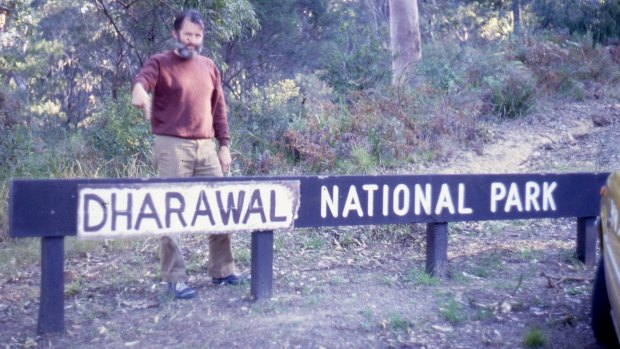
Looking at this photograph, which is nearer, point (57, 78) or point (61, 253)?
point (61, 253)

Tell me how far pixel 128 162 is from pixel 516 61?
328 inches

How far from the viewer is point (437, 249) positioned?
5.97m

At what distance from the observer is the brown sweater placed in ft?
17.4

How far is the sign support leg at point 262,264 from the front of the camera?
5.35m

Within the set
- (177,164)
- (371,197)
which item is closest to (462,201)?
(371,197)

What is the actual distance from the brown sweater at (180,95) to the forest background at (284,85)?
3.30 meters

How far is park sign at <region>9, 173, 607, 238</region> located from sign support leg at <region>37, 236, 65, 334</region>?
10 cm

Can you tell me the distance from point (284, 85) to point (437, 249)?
618 cm

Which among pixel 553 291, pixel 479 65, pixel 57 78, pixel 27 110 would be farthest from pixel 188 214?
pixel 57 78

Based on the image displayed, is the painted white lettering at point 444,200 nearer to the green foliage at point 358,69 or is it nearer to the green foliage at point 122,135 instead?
the green foliage at point 122,135

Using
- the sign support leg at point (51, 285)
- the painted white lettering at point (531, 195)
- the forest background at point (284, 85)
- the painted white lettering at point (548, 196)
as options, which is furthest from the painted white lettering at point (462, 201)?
the forest background at point (284, 85)

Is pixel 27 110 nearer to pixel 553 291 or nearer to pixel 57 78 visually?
pixel 57 78

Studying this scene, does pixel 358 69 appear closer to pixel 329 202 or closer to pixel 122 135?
pixel 122 135

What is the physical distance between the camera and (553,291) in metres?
5.81
